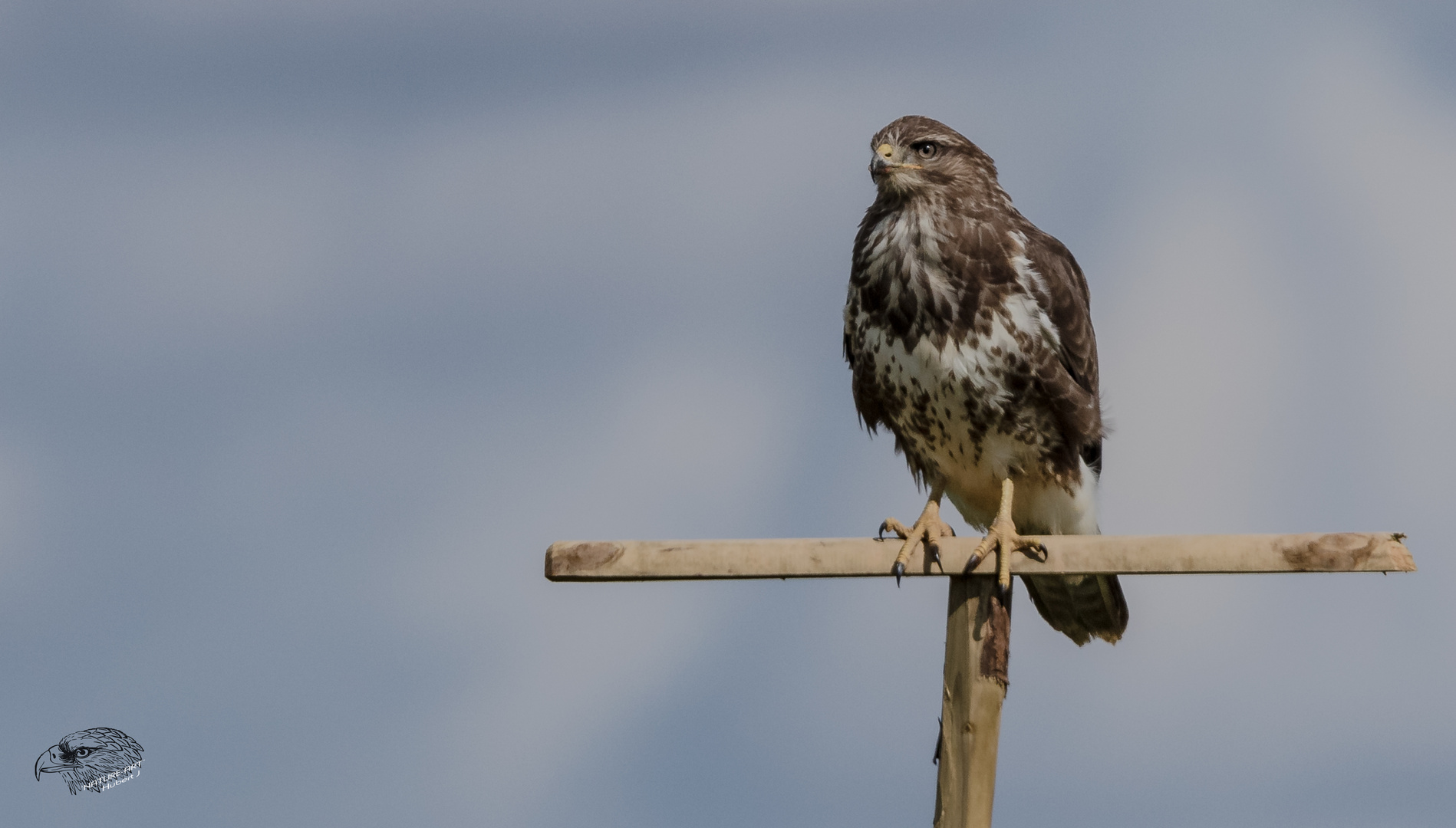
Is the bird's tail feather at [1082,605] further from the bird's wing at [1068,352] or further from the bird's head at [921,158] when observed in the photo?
the bird's head at [921,158]

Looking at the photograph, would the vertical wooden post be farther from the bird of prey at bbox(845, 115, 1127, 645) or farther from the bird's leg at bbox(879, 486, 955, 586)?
the bird of prey at bbox(845, 115, 1127, 645)

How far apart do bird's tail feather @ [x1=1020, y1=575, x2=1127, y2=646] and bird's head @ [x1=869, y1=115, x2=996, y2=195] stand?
211 cm

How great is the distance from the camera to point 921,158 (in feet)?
25.3

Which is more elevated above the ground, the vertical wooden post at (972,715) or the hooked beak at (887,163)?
the hooked beak at (887,163)

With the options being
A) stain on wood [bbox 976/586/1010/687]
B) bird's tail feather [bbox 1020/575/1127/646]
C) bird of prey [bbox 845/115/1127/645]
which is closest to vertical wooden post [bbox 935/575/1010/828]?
stain on wood [bbox 976/586/1010/687]


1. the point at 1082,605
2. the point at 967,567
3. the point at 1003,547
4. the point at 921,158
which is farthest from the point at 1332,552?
the point at 921,158

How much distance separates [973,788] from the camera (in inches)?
238

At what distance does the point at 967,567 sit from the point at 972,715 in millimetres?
688

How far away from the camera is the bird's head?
25.1ft

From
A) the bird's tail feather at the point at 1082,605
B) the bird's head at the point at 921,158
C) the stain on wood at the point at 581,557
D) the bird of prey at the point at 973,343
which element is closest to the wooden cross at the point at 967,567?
the stain on wood at the point at 581,557

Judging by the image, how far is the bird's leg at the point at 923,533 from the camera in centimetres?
644

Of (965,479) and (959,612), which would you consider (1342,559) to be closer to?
(959,612)

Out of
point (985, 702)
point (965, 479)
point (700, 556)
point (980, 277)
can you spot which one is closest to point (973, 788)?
point (985, 702)

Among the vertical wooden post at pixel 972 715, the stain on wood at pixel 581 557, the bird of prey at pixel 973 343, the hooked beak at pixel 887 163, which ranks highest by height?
the hooked beak at pixel 887 163
